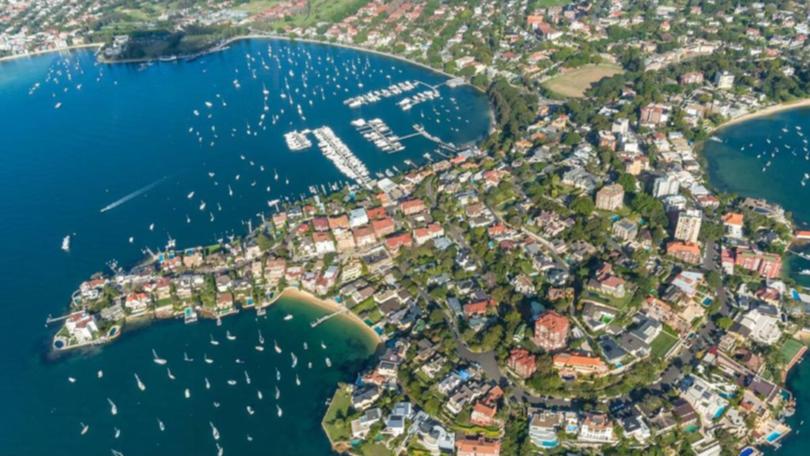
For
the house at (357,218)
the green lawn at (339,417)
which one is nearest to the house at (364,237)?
the house at (357,218)

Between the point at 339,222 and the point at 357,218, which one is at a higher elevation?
the point at 357,218

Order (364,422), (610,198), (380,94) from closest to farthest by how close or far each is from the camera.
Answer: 1. (364,422)
2. (610,198)
3. (380,94)

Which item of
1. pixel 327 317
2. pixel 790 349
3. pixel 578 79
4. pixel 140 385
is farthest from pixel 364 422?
pixel 578 79

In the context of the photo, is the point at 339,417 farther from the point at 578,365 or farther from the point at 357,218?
the point at 357,218

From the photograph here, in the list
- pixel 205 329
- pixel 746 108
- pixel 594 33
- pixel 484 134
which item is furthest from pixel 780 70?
pixel 205 329

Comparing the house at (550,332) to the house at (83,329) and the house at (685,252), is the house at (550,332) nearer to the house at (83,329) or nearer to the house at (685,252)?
the house at (685,252)

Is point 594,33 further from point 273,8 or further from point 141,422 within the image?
point 141,422
